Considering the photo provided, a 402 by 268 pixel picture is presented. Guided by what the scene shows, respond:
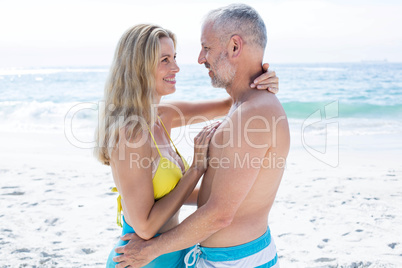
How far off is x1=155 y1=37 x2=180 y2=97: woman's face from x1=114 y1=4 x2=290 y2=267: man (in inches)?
16.4

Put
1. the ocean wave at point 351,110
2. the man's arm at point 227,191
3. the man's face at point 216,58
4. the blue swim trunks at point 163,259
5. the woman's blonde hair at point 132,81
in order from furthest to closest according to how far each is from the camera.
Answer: the ocean wave at point 351,110
the woman's blonde hair at point 132,81
the blue swim trunks at point 163,259
the man's face at point 216,58
the man's arm at point 227,191

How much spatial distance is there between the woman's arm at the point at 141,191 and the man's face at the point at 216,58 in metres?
0.32

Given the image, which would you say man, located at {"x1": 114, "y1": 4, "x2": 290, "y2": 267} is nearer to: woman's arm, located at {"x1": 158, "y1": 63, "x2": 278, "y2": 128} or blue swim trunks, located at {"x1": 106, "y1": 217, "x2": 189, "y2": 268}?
blue swim trunks, located at {"x1": 106, "y1": 217, "x2": 189, "y2": 268}

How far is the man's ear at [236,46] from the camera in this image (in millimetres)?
2176

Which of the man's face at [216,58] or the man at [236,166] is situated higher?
the man's face at [216,58]

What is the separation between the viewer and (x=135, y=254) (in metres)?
2.24

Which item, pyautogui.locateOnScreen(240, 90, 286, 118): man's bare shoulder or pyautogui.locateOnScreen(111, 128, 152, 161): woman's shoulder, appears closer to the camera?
pyautogui.locateOnScreen(240, 90, 286, 118): man's bare shoulder

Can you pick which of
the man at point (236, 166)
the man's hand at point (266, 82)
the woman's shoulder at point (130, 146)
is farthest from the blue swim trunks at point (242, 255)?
the man's hand at point (266, 82)

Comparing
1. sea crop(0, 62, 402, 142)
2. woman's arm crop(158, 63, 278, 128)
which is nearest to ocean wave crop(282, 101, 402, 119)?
sea crop(0, 62, 402, 142)

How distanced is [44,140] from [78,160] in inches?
105

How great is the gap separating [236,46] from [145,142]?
2.38ft

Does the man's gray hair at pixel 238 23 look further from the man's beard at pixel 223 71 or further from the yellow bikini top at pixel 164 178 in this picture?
the yellow bikini top at pixel 164 178

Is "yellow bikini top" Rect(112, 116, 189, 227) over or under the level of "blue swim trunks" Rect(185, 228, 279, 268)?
over

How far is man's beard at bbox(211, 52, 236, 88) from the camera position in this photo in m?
2.26
